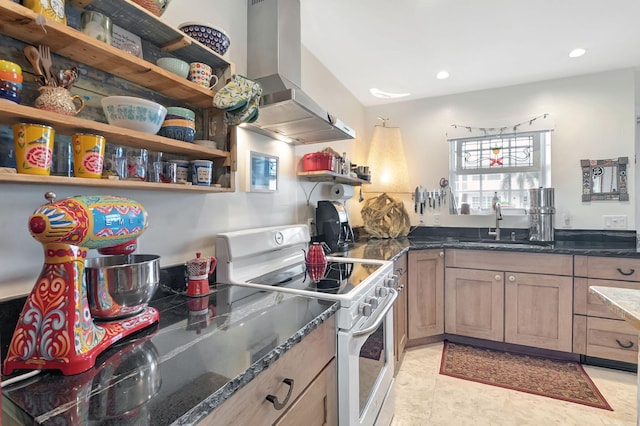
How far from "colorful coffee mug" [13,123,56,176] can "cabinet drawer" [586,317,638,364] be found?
10.3 feet

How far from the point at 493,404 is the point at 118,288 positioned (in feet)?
6.93

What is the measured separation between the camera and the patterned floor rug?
194cm

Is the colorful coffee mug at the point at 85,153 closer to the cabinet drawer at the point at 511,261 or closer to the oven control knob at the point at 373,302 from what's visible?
the oven control knob at the point at 373,302

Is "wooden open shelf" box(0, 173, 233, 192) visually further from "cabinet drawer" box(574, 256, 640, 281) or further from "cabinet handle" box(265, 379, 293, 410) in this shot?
"cabinet drawer" box(574, 256, 640, 281)

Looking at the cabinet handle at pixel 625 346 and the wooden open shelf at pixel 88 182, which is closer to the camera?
the wooden open shelf at pixel 88 182

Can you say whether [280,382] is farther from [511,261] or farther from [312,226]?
[511,261]

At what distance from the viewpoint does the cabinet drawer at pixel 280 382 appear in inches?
24.4

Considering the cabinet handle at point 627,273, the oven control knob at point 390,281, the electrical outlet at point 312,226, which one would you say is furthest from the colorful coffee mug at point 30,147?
the cabinet handle at point 627,273

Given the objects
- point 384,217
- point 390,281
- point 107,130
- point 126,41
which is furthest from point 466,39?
point 107,130

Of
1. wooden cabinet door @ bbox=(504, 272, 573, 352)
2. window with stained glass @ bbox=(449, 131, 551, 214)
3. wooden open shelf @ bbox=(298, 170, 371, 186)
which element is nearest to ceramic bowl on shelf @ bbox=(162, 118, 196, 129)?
wooden open shelf @ bbox=(298, 170, 371, 186)

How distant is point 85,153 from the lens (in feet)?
2.63

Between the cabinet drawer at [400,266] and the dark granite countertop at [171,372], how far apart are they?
1.16 m

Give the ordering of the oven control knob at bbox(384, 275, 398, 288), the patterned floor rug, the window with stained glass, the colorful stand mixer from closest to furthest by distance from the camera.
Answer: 1. the colorful stand mixer
2. the oven control knob at bbox(384, 275, 398, 288)
3. the patterned floor rug
4. the window with stained glass

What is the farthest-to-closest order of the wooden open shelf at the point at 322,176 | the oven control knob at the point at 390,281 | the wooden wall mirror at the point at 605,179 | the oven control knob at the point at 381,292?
the wooden wall mirror at the point at 605,179, the wooden open shelf at the point at 322,176, the oven control knob at the point at 390,281, the oven control knob at the point at 381,292
